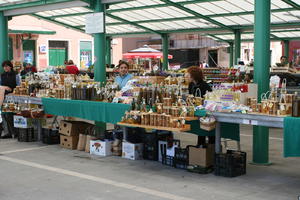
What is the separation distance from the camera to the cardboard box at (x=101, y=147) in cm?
785

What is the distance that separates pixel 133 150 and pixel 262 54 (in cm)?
259

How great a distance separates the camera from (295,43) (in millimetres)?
32344

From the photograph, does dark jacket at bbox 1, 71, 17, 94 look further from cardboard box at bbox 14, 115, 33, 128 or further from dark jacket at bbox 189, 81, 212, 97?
dark jacket at bbox 189, 81, 212, 97

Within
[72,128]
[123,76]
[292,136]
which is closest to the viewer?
[292,136]

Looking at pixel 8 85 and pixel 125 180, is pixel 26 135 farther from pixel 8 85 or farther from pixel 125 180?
pixel 125 180

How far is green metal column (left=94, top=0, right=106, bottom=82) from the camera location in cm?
941

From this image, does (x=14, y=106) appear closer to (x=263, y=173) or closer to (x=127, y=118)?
(x=127, y=118)

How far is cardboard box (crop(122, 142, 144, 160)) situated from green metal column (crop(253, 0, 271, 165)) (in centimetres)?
190

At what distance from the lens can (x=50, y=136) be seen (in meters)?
9.11

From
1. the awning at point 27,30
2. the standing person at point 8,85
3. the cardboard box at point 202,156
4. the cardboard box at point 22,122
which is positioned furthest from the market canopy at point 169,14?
the awning at point 27,30

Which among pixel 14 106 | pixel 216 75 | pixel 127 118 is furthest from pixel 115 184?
pixel 216 75

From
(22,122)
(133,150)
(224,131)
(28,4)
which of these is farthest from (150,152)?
(28,4)

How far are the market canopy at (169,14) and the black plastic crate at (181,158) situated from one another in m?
4.26

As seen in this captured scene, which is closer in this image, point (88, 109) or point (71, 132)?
point (88, 109)
